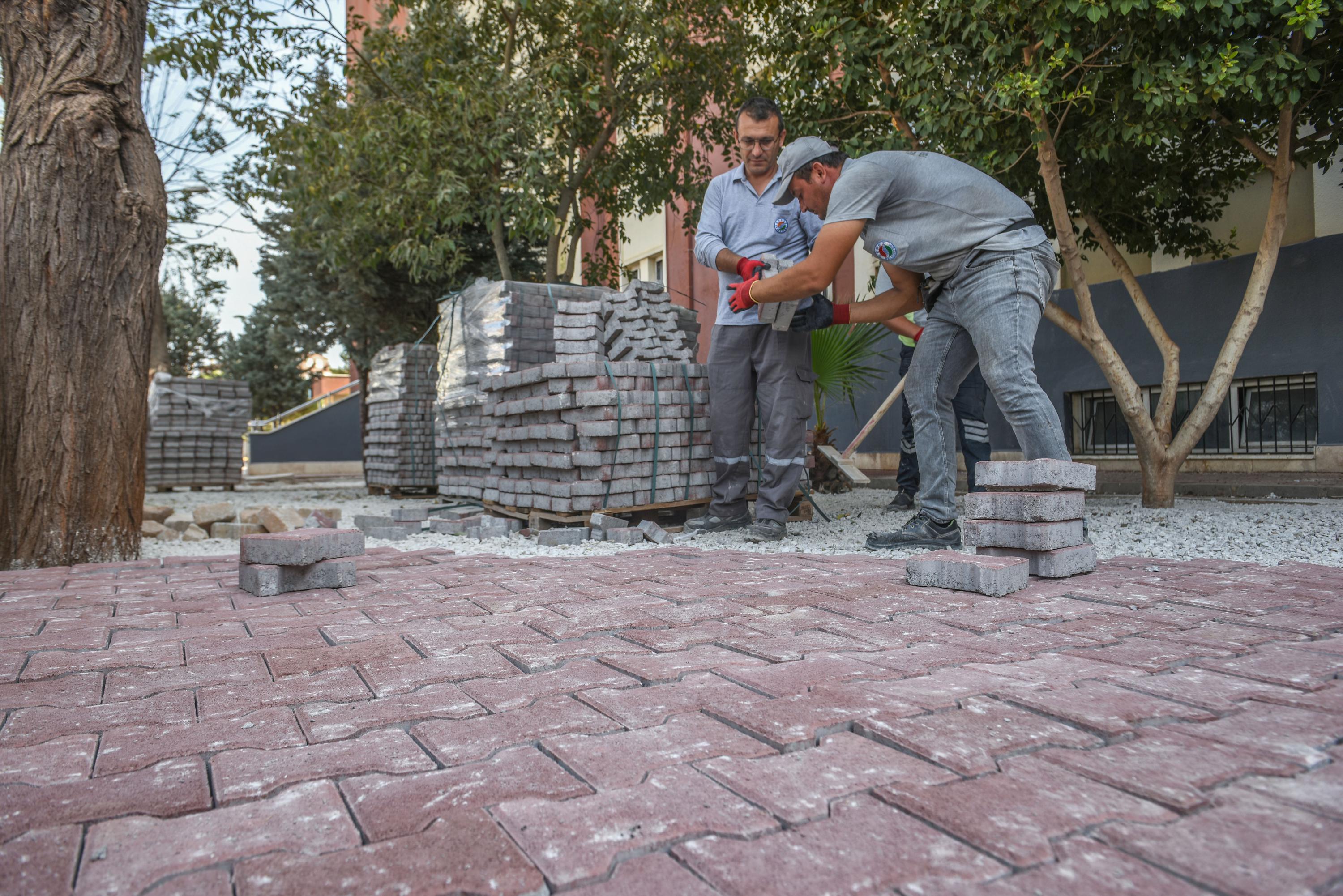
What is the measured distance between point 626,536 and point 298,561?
194 centimetres

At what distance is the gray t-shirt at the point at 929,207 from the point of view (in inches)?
135

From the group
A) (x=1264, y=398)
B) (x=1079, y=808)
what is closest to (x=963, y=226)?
(x=1079, y=808)

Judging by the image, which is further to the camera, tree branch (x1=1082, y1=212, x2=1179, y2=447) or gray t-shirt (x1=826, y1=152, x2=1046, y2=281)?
tree branch (x1=1082, y1=212, x2=1179, y2=447)

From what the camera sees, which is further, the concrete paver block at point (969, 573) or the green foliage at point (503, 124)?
the green foliage at point (503, 124)

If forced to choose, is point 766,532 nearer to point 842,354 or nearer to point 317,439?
point 842,354

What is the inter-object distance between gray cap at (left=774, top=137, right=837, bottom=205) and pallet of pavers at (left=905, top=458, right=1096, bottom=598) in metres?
1.51

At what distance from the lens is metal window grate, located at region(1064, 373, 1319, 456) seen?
8.10 metres

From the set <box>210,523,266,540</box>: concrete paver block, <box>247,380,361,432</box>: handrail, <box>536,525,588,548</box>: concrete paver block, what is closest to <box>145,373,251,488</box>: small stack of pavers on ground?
<box>210,523,266,540</box>: concrete paver block

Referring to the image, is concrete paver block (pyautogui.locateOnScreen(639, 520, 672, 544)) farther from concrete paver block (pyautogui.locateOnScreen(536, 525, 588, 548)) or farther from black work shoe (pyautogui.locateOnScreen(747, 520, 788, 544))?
black work shoe (pyautogui.locateOnScreen(747, 520, 788, 544))

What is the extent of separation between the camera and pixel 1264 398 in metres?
8.43

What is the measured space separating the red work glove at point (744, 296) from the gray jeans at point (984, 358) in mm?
826

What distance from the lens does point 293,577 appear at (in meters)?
3.16

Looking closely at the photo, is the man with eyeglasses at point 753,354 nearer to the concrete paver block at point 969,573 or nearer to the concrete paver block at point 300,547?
the concrete paver block at point 969,573

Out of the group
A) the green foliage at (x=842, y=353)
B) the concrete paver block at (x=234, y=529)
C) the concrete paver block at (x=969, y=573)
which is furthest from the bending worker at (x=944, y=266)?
the concrete paver block at (x=234, y=529)
